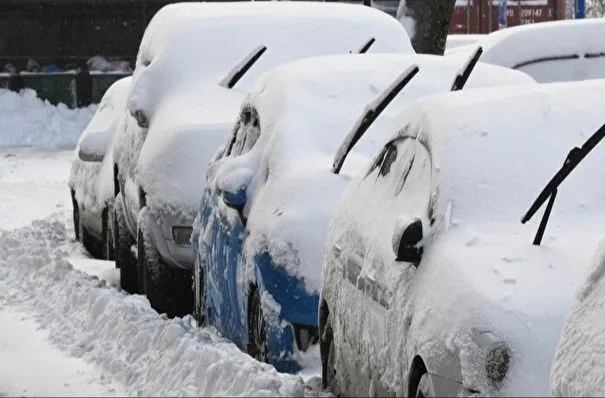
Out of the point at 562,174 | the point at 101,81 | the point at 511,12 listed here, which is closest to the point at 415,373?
the point at 562,174

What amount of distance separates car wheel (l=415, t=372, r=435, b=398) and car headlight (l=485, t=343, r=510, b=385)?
1.05 feet

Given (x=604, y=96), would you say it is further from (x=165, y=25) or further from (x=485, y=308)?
(x=165, y=25)

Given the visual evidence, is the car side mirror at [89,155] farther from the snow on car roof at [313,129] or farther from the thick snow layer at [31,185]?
the snow on car roof at [313,129]

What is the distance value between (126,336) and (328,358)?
8.30 feet

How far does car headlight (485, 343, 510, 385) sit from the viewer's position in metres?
5.26

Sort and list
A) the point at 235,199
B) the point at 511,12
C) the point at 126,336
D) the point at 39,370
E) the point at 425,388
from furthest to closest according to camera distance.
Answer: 1. the point at 511,12
2. the point at 126,336
3. the point at 39,370
4. the point at 235,199
5. the point at 425,388

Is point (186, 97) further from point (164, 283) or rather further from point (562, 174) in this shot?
point (562, 174)

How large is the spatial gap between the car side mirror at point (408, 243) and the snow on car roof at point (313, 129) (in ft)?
6.52

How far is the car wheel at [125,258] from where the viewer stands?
12656 mm

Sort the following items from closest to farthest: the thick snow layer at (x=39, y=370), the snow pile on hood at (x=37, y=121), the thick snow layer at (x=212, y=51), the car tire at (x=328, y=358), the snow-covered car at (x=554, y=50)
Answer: the car tire at (x=328, y=358)
the thick snow layer at (x=39, y=370)
the thick snow layer at (x=212, y=51)
the snow-covered car at (x=554, y=50)
the snow pile on hood at (x=37, y=121)

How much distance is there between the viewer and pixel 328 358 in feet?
24.6

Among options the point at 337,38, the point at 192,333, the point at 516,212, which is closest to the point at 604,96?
the point at 516,212

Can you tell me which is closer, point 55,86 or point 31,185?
point 31,185

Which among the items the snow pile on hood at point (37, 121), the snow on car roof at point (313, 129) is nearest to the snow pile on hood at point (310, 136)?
the snow on car roof at point (313, 129)
